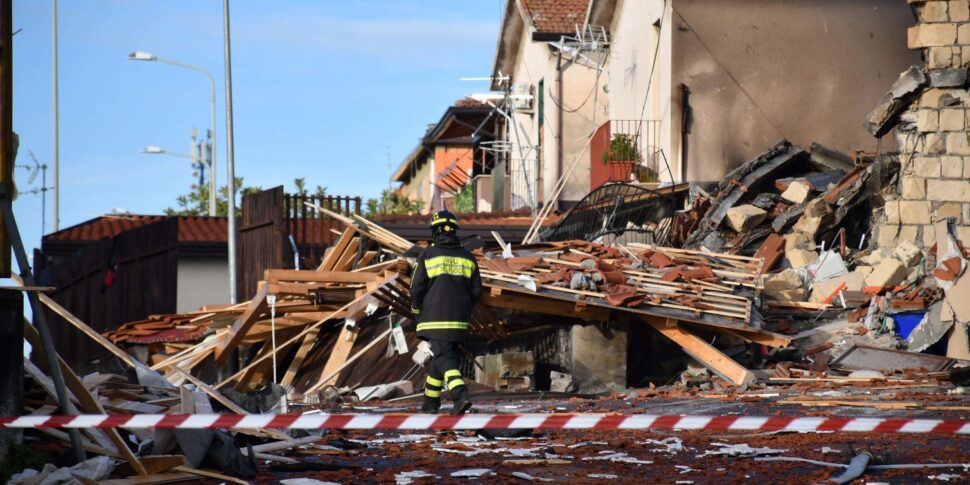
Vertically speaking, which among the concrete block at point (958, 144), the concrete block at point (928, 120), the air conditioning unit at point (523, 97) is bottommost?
the concrete block at point (958, 144)

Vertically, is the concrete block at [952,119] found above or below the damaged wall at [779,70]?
below

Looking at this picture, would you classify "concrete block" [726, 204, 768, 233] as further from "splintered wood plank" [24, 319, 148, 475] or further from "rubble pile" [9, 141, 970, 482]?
"splintered wood plank" [24, 319, 148, 475]

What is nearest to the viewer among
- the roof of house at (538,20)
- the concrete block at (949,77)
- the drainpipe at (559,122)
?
the concrete block at (949,77)

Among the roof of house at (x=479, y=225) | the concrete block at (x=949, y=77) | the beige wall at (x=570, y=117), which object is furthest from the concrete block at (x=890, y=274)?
the beige wall at (x=570, y=117)

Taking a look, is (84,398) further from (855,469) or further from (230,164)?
(230,164)

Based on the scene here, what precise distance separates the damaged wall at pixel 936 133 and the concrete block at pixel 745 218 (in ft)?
8.66

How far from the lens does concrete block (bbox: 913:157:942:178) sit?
17734 mm

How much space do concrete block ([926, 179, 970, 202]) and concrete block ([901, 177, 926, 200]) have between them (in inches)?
2.5

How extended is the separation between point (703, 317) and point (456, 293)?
4.21 m

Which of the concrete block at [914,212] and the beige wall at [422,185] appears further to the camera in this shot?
the beige wall at [422,185]

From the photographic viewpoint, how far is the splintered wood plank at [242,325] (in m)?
16.8

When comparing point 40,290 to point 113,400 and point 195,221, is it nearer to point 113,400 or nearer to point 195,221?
point 113,400

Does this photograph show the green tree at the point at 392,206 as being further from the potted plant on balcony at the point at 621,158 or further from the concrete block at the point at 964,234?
the concrete block at the point at 964,234

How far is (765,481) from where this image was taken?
770cm
